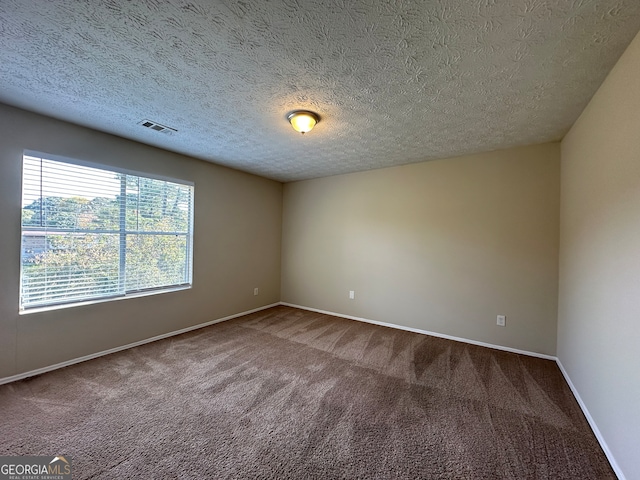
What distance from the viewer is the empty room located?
1.42m

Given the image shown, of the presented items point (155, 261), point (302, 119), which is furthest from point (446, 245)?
point (155, 261)

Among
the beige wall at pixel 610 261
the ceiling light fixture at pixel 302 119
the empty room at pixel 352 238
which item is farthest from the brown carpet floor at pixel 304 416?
the ceiling light fixture at pixel 302 119

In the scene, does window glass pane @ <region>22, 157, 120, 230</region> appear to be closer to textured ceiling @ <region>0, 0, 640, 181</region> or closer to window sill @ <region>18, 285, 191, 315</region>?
textured ceiling @ <region>0, 0, 640, 181</region>

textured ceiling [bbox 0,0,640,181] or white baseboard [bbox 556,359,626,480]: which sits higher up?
textured ceiling [bbox 0,0,640,181]

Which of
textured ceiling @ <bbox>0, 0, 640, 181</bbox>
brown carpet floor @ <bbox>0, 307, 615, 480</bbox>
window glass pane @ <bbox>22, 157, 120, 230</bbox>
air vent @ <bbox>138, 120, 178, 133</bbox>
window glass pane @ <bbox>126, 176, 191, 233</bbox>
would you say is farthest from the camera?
window glass pane @ <bbox>126, 176, 191, 233</bbox>

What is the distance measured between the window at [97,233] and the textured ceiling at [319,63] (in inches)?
24.6

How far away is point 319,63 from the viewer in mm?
1605

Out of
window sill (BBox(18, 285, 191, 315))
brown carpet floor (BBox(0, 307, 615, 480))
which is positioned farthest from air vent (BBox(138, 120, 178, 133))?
brown carpet floor (BBox(0, 307, 615, 480))

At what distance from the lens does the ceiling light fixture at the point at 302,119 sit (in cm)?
222

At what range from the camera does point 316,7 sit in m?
1.23

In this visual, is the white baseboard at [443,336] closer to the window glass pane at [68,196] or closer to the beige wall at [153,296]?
the beige wall at [153,296]

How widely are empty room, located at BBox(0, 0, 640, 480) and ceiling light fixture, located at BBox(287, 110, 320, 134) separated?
27 mm

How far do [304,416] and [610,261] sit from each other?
238 centimetres

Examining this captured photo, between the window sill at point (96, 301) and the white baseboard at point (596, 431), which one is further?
the window sill at point (96, 301)
